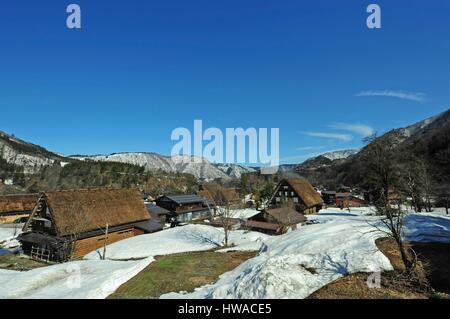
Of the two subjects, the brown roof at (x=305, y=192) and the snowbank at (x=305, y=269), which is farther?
the brown roof at (x=305, y=192)

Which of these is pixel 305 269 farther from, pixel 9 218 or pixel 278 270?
pixel 9 218

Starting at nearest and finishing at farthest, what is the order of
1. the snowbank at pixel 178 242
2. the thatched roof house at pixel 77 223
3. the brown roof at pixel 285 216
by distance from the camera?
the snowbank at pixel 178 242 → the thatched roof house at pixel 77 223 → the brown roof at pixel 285 216

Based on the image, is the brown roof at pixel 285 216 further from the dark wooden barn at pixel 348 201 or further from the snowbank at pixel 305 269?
the dark wooden barn at pixel 348 201

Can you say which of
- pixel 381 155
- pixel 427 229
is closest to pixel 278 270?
Result: pixel 427 229

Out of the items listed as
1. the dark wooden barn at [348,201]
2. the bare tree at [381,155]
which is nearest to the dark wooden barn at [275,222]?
the bare tree at [381,155]

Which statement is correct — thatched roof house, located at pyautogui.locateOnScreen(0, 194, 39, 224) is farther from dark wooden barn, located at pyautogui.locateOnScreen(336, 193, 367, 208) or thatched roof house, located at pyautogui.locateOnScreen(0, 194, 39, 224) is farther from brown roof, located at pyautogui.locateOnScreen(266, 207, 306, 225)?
dark wooden barn, located at pyautogui.locateOnScreen(336, 193, 367, 208)

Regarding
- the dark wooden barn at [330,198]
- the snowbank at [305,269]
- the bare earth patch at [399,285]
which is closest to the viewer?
the bare earth patch at [399,285]
